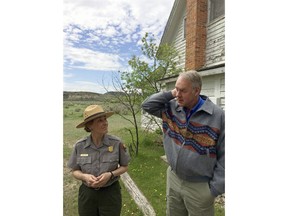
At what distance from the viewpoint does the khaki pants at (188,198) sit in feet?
4.00

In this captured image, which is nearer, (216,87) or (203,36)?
(216,87)

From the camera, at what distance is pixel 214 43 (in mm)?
3584

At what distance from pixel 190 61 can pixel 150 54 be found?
32.4 inches

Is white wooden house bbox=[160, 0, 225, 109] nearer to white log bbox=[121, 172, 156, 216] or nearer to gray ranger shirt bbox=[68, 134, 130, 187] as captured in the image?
white log bbox=[121, 172, 156, 216]

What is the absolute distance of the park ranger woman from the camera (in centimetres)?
125

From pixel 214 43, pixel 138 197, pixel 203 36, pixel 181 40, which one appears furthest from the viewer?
pixel 181 40

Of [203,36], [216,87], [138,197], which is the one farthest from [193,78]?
[203,36]

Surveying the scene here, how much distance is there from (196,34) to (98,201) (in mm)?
3265

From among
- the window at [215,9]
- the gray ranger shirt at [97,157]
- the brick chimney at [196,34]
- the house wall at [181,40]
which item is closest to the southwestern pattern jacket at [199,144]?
the gray ranger shirt at [97,157]

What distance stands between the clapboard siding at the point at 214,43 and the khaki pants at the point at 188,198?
95.5 inches

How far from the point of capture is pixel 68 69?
38.5 inches

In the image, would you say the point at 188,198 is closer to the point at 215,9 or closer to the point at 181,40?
the point at 215,9
